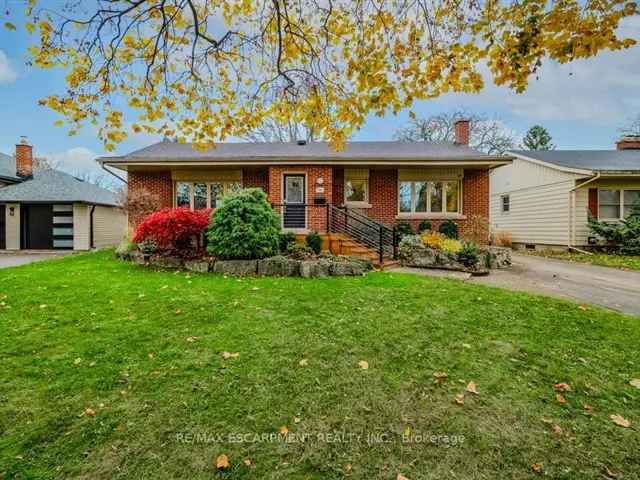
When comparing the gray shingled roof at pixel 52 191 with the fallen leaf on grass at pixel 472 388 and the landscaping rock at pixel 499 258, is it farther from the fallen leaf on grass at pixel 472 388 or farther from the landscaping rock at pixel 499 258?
the fallen leaf on grass at pixel 472 388

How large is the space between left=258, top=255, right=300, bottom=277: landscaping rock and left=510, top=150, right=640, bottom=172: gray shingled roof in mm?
12848

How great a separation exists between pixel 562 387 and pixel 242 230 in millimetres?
6307

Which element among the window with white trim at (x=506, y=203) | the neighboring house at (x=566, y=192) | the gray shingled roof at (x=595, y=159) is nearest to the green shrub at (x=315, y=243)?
the neighboring house at (x=566, y=192)

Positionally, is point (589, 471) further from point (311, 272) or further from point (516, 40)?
point (311, 272)

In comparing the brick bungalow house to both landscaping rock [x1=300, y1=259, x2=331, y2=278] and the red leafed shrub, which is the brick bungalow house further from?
landscaping rock [x1=300, y1=259, x2=331, y2=278]

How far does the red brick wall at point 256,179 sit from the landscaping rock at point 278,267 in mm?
5646

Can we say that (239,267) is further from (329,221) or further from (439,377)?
(439,377)

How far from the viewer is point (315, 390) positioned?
264 centimetres

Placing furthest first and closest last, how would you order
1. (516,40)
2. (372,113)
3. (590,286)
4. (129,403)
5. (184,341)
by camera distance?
(590,286) < (372,113) < (184,341) < (516,40) < (129,403)

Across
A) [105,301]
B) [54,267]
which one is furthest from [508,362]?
[54,267]

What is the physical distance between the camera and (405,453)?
2002 millimetres

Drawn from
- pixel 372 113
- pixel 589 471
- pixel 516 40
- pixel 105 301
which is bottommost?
pixel 589 471

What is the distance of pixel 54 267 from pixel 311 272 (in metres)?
7.00

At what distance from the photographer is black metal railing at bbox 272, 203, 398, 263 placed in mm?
10531
